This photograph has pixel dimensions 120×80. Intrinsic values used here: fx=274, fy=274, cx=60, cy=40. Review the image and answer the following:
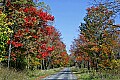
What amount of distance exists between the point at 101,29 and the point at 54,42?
1418 inches

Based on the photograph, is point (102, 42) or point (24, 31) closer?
point (24, 31)

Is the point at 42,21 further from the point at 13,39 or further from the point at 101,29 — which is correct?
the point at 101,29

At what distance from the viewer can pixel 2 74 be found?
76.7ft

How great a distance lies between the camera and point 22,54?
3606 centimetres

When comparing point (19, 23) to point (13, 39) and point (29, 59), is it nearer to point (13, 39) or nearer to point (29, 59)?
point (13, 39)

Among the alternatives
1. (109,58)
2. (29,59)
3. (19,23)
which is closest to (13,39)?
(19,23)

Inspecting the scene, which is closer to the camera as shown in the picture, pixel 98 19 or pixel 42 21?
pixel 42 21

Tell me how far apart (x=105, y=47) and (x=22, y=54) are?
1469 cm

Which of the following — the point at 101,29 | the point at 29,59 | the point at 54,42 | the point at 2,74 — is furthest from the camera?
the point at 54,42

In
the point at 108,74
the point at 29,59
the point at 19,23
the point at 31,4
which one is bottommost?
the point at 108,74

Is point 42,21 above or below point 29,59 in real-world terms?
above

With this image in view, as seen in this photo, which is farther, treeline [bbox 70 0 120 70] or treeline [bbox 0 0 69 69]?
treeline [bbox 70 0 120 70]

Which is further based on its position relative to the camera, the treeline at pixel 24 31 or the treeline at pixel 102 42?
the treeline at pixel 102 42

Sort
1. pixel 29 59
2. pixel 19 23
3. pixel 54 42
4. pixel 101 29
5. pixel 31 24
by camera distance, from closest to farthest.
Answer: pixel 19 23 < pixel 31 24 < pixel 29 59 < pixel 101 29 < pixel 54 42
